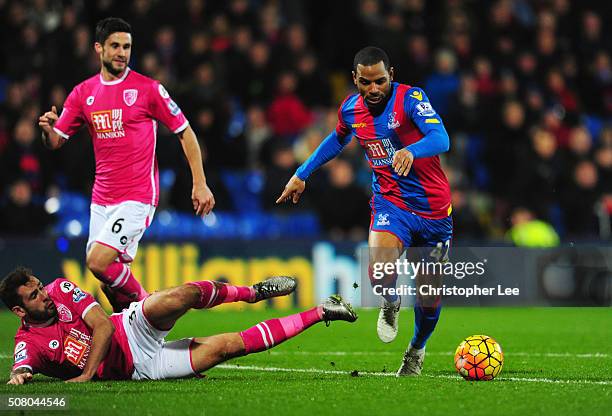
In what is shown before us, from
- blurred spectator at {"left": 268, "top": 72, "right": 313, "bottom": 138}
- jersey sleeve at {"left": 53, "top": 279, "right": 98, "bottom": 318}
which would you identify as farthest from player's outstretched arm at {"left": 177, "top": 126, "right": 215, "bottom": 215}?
blurred spectator at {"left": 268, "top": 72, "right": 313, "bottom": 138}

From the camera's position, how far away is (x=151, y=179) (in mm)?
9828

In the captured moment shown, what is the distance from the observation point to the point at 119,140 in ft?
31.7

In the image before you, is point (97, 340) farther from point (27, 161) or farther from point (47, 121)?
point (27, 161)

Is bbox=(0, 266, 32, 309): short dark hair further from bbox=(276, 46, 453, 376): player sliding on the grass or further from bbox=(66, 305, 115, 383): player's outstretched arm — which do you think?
bbox=(276, 46, 453, 376): player sliding on the grass

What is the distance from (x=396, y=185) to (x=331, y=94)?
28.3 ft

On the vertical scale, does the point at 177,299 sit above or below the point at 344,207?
below

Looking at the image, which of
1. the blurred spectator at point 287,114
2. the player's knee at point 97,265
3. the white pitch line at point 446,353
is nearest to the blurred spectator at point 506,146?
the blurred spectator at point 287,114

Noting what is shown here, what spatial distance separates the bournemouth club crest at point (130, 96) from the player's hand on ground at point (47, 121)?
586 mm

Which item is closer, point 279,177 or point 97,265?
point 97,265

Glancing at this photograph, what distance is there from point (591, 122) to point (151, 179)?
1007 cm

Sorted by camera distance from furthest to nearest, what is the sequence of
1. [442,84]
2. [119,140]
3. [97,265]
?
[442,84] < [119,140] < [97,265]

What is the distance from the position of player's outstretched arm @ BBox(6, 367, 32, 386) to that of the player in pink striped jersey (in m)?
1.52

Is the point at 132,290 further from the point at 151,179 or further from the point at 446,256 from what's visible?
the point at 446,256

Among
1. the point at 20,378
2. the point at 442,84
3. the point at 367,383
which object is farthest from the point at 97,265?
the point at 442,84
